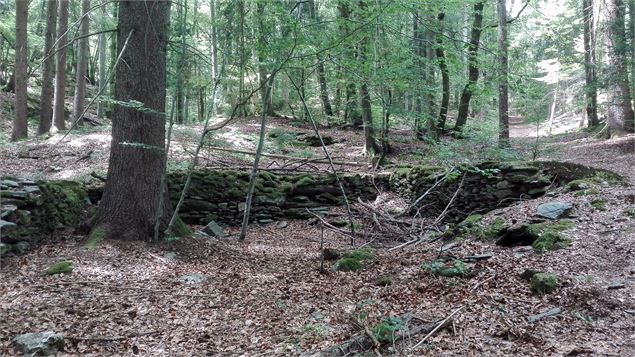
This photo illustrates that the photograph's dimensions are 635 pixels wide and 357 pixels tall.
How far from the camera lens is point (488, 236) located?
6.63 metres

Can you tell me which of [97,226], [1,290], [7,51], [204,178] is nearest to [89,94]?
[7,51]

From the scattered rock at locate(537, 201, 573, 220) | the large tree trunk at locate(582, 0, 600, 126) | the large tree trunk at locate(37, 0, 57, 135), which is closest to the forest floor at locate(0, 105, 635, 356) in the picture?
the scattered rock at locate(537, 201, 573, 220)

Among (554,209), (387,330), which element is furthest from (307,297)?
(554,209)

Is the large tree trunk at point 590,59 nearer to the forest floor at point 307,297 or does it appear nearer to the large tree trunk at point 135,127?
the forest floor at point 307,297

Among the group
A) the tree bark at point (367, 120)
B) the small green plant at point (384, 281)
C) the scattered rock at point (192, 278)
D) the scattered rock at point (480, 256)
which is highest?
the tree bark at point (367, 120)

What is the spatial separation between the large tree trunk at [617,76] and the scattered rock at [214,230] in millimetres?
11150

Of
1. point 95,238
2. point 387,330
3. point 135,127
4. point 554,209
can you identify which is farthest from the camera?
point 554,209

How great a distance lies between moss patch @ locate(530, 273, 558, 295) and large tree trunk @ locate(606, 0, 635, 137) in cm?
983

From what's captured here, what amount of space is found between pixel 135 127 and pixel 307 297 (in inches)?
140

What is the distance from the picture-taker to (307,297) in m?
5.09

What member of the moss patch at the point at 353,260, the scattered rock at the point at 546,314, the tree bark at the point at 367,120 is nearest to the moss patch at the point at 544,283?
the scattered rock at the point at 546,314

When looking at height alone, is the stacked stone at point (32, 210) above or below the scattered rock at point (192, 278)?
above

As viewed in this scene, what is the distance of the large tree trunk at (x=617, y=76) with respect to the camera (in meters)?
11.6

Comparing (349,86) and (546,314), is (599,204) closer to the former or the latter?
(546,314)
